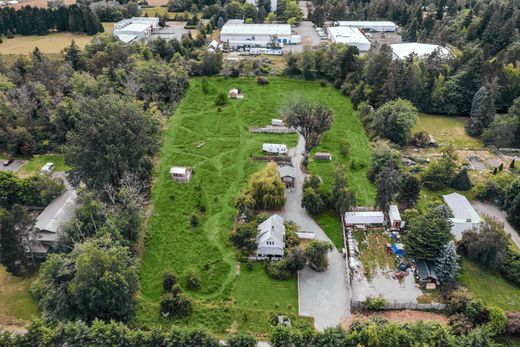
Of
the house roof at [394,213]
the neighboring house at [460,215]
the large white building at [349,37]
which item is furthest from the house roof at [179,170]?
the large white building at [349,37]

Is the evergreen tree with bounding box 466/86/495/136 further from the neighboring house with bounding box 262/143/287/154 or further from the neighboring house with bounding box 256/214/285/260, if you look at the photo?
the neighboring house with bounding box 256/214/285/260

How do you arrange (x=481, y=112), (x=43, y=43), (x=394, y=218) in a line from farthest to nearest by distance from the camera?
1. (x=43, y=43)
2. (x=481, y=112)
3. (x=394, y=218)

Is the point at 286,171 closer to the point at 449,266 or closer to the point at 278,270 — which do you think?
the point at 278,270

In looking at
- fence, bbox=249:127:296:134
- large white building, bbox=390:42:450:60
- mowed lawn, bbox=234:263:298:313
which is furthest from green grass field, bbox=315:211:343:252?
large white building, bbox=390:42:450:60

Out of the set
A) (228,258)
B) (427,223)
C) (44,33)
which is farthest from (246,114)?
(44,33)

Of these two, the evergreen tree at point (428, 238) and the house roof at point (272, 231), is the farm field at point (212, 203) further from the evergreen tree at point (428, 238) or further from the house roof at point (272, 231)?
the evergreen tree at point (428, 238)

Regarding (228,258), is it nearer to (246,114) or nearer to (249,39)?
(246,114)

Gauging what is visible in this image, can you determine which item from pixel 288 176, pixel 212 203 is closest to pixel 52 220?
pixel 212 203

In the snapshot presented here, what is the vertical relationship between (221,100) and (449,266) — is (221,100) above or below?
above
